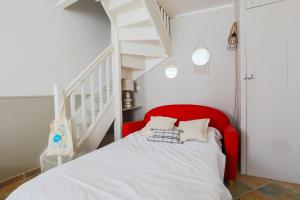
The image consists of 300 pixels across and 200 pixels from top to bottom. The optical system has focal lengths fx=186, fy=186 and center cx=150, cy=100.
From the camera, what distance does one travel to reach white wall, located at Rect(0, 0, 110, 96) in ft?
7.36

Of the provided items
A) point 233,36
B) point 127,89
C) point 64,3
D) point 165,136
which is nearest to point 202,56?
point 233,36

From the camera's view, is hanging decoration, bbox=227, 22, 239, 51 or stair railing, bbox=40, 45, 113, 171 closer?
stair railing, bbox=40, 45, 113, 171

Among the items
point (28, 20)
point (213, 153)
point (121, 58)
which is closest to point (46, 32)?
point (28, 20)

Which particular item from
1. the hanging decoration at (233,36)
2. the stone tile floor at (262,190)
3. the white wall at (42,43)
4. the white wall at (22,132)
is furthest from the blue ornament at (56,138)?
the hanging decoration at (233,36)

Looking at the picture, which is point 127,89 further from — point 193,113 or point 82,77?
point 193,113

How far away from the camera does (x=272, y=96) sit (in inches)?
83.4

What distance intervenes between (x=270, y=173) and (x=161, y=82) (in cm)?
201

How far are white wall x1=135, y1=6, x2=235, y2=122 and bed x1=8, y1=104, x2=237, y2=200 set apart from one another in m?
1.13

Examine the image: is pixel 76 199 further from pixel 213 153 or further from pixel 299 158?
pixel 299 158

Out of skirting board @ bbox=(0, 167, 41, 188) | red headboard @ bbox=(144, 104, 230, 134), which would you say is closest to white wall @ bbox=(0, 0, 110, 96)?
skirting board @ bbox=(0, 167, 41, 188)

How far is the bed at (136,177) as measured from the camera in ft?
3.66

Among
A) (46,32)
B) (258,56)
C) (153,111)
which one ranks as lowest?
(153,111)

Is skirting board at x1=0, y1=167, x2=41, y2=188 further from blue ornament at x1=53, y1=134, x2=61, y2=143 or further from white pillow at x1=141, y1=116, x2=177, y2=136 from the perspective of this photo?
white pillow at x1=141, y1=116, x2=177, y2=136

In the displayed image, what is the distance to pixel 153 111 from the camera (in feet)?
10.1
